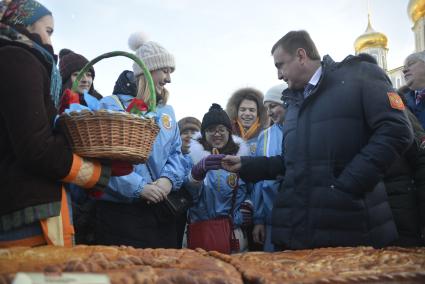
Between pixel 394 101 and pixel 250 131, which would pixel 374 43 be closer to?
pixel 250 131

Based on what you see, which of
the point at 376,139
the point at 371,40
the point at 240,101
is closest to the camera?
the point at 376,139

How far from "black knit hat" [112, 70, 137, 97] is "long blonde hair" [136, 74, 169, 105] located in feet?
0.19

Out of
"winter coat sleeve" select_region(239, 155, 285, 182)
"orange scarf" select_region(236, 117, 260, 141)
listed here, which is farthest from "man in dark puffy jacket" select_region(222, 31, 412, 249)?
"orange scarf" select_region(236, 117, 260, 141)

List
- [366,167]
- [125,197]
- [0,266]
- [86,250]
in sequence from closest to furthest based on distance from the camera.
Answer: [0,266] < [86,250] < [366,167] < [125,197]

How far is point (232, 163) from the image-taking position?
321 cm

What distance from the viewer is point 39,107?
68.8 inches

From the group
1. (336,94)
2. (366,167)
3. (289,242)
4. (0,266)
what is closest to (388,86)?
(336,94)

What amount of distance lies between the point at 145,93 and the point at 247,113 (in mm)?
1976

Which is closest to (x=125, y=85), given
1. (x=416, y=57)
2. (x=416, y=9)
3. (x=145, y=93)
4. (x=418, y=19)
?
(x=145, y=93)

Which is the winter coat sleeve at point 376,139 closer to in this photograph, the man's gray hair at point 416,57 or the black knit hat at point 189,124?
the man's gray hair at point 416,57

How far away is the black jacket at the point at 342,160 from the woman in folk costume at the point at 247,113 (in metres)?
1.91

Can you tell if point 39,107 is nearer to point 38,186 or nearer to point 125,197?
point 38,186

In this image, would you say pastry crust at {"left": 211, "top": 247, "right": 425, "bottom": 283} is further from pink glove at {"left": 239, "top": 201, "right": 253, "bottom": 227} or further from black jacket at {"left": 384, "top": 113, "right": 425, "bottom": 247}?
pink glove at {"left": 239, "top": 201, "right": 253, "bottom": 227}

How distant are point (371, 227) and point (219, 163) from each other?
3.79 feet
